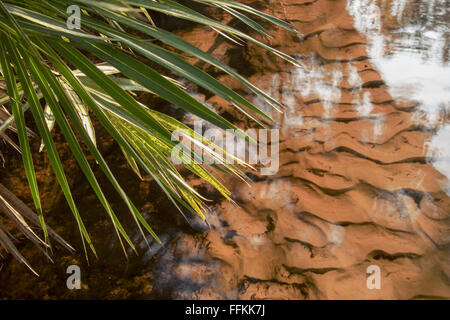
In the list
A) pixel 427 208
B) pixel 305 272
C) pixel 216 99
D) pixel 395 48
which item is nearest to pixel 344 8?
pixel 395 48

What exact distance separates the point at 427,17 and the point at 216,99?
4.26ft

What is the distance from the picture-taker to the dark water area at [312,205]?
3.86 ft

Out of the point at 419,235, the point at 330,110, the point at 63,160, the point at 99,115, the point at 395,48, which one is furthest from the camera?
the point at 395,48

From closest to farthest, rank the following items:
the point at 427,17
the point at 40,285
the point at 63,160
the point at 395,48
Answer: the point at 40,285
the point at 63,160
the point at 395,48
the point at 427,17

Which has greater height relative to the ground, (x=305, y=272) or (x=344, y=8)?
(x=344, y=8)

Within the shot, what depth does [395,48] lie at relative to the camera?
1913mm

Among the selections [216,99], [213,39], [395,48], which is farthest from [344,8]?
[216,99]

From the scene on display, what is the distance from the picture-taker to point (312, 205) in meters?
1.37

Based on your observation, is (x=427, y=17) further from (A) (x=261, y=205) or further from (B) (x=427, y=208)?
(A) (x=261, y=205)

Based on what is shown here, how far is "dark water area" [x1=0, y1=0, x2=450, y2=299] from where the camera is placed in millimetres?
1178

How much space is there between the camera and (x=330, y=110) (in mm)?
1677

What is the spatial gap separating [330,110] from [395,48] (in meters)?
0.57

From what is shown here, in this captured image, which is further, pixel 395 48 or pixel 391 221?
pixel 395 48

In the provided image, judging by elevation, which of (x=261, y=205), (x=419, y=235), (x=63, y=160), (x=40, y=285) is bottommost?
(x=40, y=285)
